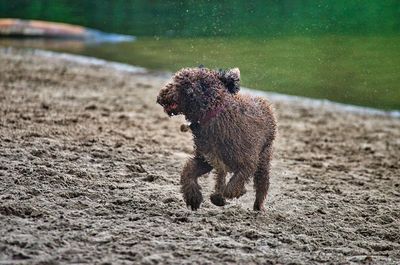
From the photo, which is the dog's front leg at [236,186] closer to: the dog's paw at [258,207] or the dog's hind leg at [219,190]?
the dog's hind leg at [219,190]

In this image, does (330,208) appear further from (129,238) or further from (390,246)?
(129,238)

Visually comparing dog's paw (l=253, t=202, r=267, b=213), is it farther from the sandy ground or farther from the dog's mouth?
the dog's mouth

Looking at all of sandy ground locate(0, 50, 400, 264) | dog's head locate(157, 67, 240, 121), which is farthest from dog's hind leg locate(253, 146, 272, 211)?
dog's head locate(157, 67, 240, 121)

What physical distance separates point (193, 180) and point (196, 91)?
47cm

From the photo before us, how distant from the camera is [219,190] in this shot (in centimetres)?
415

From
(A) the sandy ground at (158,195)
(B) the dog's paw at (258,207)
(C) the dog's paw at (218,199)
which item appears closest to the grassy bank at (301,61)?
(A) the sandy ground at (158,195)

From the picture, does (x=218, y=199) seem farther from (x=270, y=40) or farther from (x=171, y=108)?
(x=270, y=40)

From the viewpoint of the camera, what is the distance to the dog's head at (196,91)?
380cm

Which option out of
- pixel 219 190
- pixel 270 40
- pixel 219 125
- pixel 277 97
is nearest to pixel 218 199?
pixel 219 190

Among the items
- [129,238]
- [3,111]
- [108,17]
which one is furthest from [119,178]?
[108,17]

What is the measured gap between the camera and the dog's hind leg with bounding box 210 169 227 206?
161 inches

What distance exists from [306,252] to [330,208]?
97 centimetres

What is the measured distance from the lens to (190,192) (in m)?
4.06

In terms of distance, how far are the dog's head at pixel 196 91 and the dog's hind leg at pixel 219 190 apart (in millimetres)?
372
